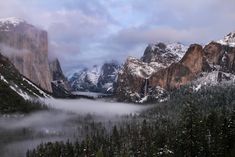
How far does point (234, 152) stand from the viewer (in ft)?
471

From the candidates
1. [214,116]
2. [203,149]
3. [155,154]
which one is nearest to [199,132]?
[203,149]

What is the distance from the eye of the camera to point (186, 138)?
147 meters

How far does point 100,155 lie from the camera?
150 metres

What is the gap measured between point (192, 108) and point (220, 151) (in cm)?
1729

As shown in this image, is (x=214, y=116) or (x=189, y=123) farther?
(x=214, y=116)

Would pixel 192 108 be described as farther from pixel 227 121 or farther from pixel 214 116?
pixel 214 116

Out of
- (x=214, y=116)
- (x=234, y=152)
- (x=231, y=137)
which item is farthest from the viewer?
(x=214, y=116)

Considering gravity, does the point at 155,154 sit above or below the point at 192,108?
below

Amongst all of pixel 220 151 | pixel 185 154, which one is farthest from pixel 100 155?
pixel 220 151

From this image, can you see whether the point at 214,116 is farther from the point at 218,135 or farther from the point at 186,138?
the point at 186,138

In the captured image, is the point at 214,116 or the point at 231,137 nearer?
the point at 231,137

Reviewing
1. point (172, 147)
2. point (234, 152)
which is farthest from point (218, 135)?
point (172, 147)

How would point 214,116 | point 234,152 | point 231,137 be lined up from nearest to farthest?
point 234,152 < point 231,137 < point 214,116

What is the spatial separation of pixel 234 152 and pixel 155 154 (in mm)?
45295
